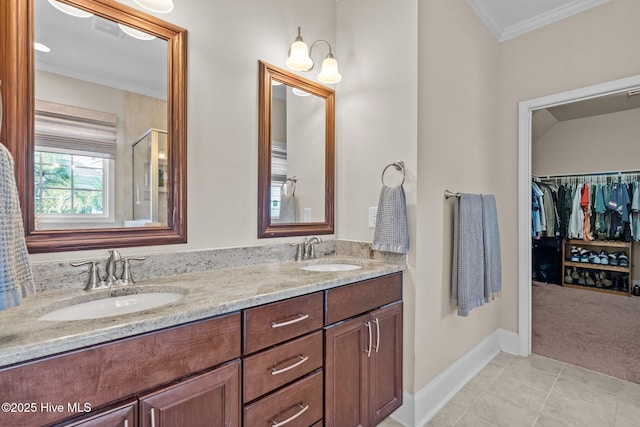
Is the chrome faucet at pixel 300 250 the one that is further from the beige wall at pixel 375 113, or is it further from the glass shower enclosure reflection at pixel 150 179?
the glass shower enclosure reflection at pixel 150 179

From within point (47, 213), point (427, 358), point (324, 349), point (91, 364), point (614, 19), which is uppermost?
point (614, 19)

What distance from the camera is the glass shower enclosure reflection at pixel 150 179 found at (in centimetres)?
133

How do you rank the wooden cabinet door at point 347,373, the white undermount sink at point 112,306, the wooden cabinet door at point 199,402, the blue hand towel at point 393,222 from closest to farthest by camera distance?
the wooden cabinet door at point 199,402 < the white undermount sink at point 112,306 < the wooden cabinet door at point 347,373 < the blue hand towel at point 393,222

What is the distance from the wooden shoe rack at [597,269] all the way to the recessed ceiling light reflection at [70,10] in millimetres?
5950

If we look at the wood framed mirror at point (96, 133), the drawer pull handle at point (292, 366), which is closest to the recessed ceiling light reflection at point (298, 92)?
the wood framed mirror at point (96, 133)

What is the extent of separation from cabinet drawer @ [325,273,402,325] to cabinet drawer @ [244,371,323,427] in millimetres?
264

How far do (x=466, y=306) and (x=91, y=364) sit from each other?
184 cm

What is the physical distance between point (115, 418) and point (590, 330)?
389 centimetres

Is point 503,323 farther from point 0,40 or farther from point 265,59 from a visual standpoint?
point 0,40

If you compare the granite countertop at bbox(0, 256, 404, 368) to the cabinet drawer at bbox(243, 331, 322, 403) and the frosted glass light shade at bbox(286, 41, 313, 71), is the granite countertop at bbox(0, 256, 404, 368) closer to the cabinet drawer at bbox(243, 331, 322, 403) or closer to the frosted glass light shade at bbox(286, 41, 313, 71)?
the cabinet drawer at bbox(243, 331, 322, 403)

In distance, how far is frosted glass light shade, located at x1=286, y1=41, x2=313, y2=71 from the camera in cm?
169

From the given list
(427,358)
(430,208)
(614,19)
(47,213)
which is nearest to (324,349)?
(427,358)

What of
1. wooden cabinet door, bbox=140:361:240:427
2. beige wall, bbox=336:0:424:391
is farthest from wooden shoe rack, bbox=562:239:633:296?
wooden cabinet door, bbox=140:361:240:427

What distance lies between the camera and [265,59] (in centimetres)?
176
